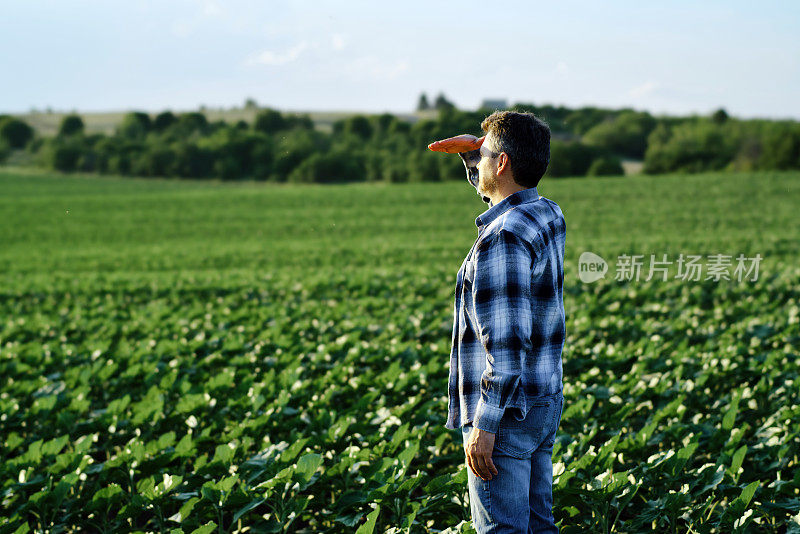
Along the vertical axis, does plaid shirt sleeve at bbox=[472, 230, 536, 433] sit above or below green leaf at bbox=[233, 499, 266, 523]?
above

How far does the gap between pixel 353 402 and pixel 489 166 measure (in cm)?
378

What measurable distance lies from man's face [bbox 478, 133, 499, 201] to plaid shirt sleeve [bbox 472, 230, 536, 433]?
27 centimetres

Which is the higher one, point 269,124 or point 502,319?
point 269,124

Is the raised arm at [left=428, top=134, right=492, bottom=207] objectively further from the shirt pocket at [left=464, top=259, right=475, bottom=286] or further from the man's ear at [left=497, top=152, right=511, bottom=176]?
the shirt pocket at [left=464, top=259, right=475, bottom=286]

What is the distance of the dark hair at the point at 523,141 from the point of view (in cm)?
234

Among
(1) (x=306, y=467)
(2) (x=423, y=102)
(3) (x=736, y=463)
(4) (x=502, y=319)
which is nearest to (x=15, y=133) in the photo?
(2) (x=423, y=102)

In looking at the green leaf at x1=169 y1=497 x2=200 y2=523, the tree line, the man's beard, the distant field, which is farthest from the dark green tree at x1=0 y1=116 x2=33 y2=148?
the man's beard

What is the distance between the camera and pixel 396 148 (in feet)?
154

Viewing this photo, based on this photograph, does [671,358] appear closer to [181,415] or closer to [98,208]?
[181,415]

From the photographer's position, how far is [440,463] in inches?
181

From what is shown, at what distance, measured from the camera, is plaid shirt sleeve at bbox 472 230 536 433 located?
224cm

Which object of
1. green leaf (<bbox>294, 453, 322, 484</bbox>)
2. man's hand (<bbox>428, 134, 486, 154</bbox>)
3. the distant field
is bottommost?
green leaf (<bbox>294, 453, 322, 484</bbox>)

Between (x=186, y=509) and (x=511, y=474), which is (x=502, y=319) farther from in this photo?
(x=186, y=509)

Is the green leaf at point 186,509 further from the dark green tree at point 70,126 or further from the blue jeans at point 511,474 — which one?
the dark green tree at point 70,126
